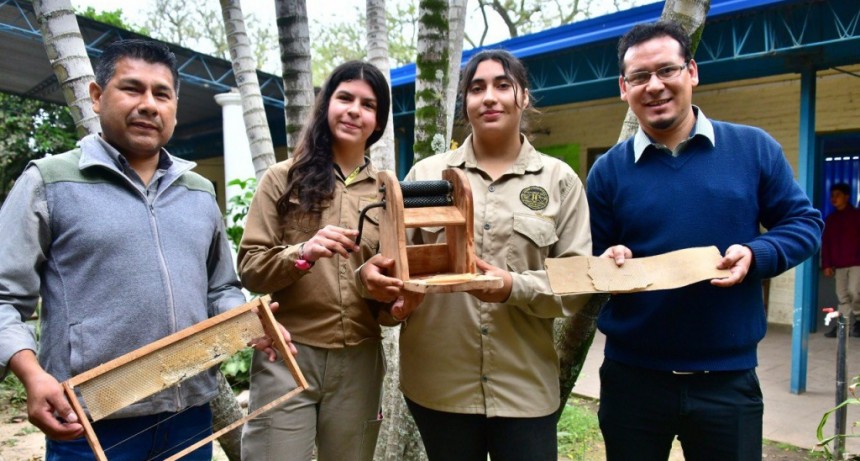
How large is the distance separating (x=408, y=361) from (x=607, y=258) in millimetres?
788

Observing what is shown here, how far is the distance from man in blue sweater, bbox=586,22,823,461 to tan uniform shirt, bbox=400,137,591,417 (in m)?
0.23

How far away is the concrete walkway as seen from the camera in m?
5.11

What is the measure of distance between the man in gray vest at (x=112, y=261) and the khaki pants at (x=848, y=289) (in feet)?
26.5

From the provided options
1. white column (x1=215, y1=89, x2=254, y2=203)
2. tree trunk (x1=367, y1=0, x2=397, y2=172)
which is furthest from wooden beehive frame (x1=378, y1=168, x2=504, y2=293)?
white column (x1=215, y1=89, x2=254, y2=203)

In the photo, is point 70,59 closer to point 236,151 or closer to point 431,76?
→ point 431,76

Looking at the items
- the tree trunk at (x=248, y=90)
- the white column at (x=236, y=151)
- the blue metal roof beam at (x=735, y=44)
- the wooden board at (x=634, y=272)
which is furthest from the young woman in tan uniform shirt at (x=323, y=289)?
the white column at (x=236, y=151)

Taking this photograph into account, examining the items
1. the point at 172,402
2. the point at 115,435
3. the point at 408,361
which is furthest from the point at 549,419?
the point at 115,435

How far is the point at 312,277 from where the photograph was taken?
2.36 meters

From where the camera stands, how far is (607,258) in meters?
2.16

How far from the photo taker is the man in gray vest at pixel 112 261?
5.98 feet

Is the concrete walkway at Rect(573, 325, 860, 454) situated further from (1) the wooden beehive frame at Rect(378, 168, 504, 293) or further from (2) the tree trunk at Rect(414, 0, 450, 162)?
(1) the wooden beehive frame at Rect(378, 168, 504, 293)

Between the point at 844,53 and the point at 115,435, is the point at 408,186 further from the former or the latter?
the point at 844,53

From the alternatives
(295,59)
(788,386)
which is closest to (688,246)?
(295,59)

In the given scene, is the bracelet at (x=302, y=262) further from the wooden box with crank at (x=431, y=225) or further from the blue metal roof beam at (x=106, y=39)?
the blue metal roof beam at (x=106, y=39)
